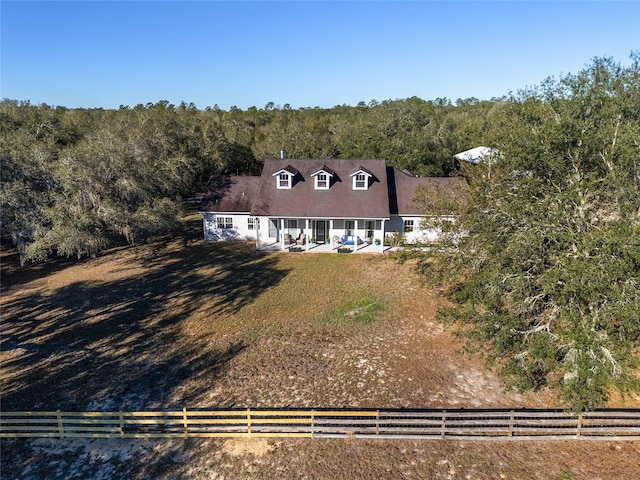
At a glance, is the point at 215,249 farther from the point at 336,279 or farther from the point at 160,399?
the point at 160,399

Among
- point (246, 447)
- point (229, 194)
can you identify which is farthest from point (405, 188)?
point (246, 447)

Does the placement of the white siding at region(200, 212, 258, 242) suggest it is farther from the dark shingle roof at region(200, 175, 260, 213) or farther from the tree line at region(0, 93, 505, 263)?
the tree line at region(0, 93, 505, 263)

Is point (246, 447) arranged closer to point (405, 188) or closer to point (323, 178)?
Answer: point (323, 178)

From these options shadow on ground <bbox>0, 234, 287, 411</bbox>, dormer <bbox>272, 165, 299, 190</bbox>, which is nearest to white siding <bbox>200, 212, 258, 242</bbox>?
dormer <bbox>272, 165, 299, 190</bbox>

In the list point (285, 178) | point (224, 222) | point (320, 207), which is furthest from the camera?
point (224, 222)

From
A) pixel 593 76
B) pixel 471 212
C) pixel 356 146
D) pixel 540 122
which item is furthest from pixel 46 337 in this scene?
pixel 356 146

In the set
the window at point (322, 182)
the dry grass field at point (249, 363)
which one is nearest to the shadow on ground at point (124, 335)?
the dry grass field at point (249, 363)

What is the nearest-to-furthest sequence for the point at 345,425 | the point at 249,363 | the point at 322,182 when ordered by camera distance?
1. the point at 345,425
2. the point at 249,363
3. the point at 322,182

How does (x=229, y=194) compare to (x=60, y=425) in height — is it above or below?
above
